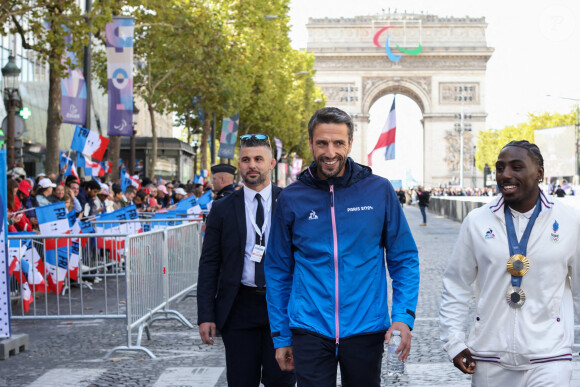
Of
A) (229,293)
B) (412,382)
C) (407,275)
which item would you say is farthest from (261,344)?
(412,382)

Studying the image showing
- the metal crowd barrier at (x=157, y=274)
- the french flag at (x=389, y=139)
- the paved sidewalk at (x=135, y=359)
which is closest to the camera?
the paved sidewalk at (x=135, y=359)

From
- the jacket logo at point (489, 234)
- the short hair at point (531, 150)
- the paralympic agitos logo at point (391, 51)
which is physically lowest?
the jacket logo at point (489, 234)

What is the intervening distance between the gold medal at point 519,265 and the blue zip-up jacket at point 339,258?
42cm

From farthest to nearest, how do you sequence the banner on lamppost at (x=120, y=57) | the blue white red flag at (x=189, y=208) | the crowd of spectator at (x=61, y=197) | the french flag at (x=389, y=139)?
the french flag at (x=389, y=139), the banner on lamppost at (x=120, y=57), the blue white red flag at (x=189, y=208), the crowd of spectator at (x=61, y=197)

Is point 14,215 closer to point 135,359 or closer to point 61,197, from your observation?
point 61,197

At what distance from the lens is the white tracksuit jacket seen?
159 inches

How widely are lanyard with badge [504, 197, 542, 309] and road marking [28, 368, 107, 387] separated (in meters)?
4.27

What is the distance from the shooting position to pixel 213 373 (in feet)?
25.5

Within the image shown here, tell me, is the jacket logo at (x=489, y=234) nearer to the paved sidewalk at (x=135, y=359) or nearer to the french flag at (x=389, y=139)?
the paved sidewalk at (x=135, y=359)

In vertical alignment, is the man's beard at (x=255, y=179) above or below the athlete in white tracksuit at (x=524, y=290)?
above

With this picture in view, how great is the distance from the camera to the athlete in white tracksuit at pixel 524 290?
4.02 m

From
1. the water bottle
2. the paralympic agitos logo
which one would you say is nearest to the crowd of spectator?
the water bottle

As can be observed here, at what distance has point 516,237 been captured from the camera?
4094mm

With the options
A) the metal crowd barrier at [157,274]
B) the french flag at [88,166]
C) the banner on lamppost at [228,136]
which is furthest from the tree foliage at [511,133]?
the metal crowd barrier at [157,274]
